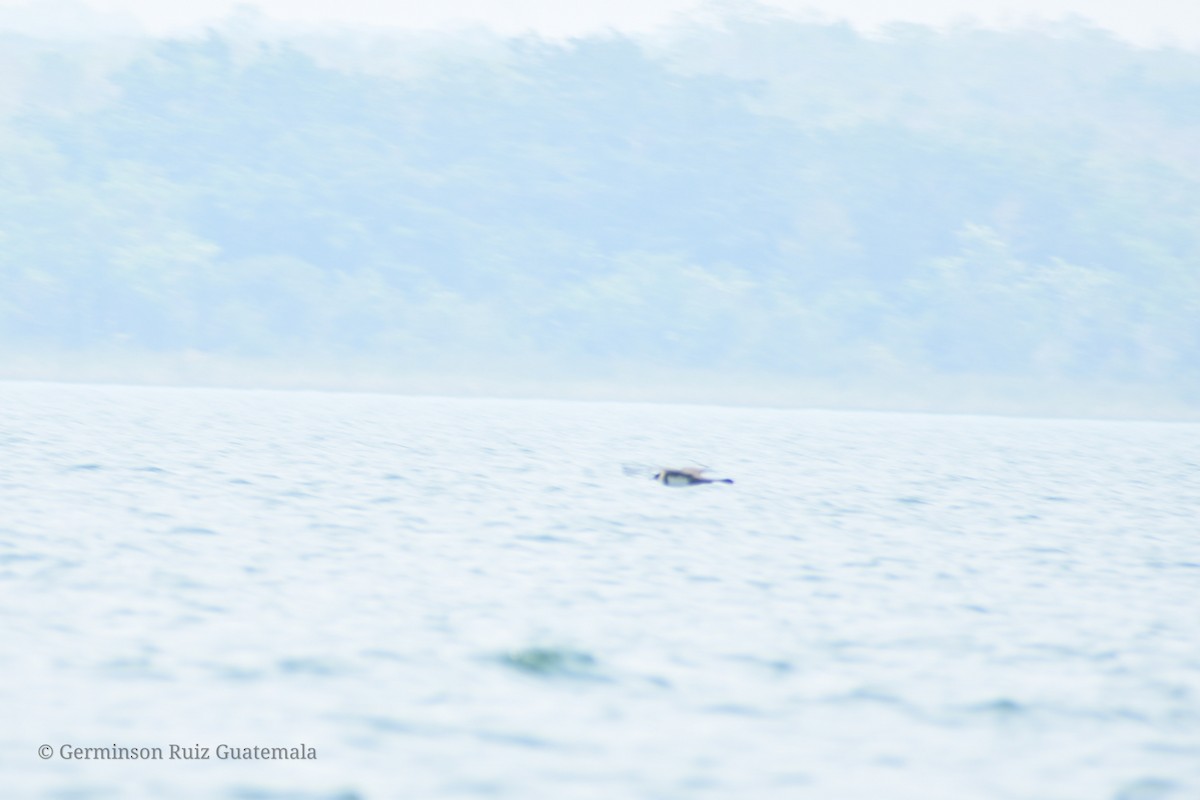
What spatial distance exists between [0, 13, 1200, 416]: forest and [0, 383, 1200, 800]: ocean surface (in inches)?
2529

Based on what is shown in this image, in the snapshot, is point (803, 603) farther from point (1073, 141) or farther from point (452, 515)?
point (1073, 141)

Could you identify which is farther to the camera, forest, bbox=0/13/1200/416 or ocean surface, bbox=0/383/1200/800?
forest, bbox=0/13/1200/416

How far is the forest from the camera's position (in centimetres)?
10544

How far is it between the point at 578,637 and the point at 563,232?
101 m

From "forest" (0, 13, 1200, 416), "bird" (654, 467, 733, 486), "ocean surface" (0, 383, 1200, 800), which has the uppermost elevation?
"forest" (0, 13, 1200, 416)

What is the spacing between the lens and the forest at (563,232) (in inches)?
4151

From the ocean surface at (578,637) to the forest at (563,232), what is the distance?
211ft

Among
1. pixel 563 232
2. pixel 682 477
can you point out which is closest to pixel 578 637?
pixel 682 477

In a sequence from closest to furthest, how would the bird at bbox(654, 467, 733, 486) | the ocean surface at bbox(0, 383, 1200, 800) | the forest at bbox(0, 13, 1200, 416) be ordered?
the ocean surface at bbox(0, 383, 1200, 800) → the bird at bbox(654, 467, 733, 486) → the forest at bbox(0, 13, 1200, 416)

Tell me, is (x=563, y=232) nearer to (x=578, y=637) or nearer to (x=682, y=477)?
(x=682, y=477)

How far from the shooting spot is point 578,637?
19.4 meters

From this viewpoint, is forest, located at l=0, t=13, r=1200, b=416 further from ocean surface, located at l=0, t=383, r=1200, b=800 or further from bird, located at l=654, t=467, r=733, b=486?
bird, located at l=654, t=467, r=733, b=486

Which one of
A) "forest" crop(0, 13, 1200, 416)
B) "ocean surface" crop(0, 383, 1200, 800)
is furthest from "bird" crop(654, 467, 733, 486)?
"forest" crop(0, 13, 1200, 416)

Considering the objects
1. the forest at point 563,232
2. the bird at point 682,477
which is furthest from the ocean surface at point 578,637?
the forest at point 563,232
